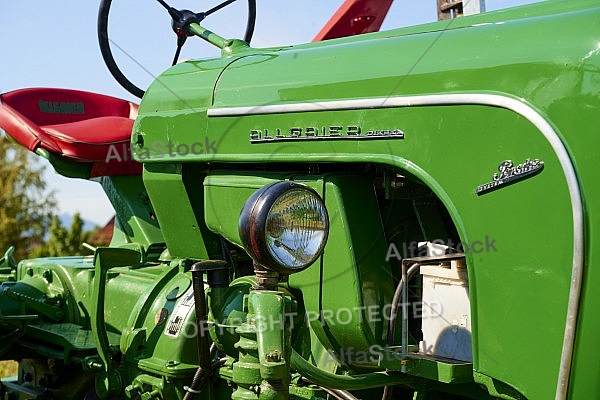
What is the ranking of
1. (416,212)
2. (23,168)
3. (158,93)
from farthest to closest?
(23,168) < (158,93) < (416,212)

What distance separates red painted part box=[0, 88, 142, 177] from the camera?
15.4 feet

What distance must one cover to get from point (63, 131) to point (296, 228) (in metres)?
2.56

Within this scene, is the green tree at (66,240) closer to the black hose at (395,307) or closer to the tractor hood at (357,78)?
the tractor hood at (357,78)

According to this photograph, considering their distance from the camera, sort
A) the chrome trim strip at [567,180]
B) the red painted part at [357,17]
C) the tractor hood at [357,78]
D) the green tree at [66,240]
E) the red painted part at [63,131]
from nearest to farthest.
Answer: the chrome trim strip at [567,180] → the tractor hood at [357,78] → the red painted part at [63,131] → the red painted part at [357,17] → the green tree at [66,240]

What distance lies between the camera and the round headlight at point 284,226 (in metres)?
2.50

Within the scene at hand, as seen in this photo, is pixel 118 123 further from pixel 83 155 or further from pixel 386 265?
pixel 386 265

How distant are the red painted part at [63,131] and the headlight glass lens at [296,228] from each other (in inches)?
94.1

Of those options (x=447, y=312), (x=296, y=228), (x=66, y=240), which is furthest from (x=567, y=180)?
(x=66, y=240)

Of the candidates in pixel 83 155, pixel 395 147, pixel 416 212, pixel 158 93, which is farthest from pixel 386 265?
pixel 83 155

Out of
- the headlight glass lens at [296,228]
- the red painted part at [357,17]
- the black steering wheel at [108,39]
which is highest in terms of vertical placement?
the red painted part at [357,17]

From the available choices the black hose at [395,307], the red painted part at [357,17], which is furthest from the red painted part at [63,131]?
the black hose at [395,307]

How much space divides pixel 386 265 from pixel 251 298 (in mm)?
651

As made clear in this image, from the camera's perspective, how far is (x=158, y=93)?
3875 mm

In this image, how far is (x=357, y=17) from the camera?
6.12 meters
